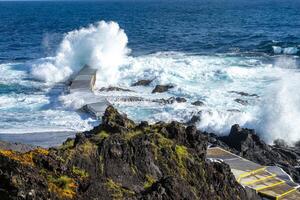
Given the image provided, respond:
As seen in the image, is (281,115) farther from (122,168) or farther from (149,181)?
(122,168)

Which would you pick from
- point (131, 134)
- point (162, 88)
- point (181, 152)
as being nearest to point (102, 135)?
point (131, 134)

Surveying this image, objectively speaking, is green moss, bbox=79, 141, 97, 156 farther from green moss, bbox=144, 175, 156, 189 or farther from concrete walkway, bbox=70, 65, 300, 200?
concrete walkway, bbox=70, 65, 300, 200

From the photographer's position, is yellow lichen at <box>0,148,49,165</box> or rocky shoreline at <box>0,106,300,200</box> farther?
yellow lichen at <box>0,148,49,165</box>

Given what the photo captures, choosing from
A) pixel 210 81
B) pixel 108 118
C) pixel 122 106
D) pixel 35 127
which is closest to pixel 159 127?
pixel 108 118

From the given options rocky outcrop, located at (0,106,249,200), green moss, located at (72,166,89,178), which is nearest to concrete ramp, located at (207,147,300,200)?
rocky outcrop, located at (0,106,249,200)

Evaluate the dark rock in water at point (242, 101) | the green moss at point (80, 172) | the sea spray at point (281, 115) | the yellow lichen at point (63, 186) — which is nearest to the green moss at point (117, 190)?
the green moss at point (80, 172)

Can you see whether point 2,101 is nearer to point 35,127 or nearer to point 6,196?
point 35,127
